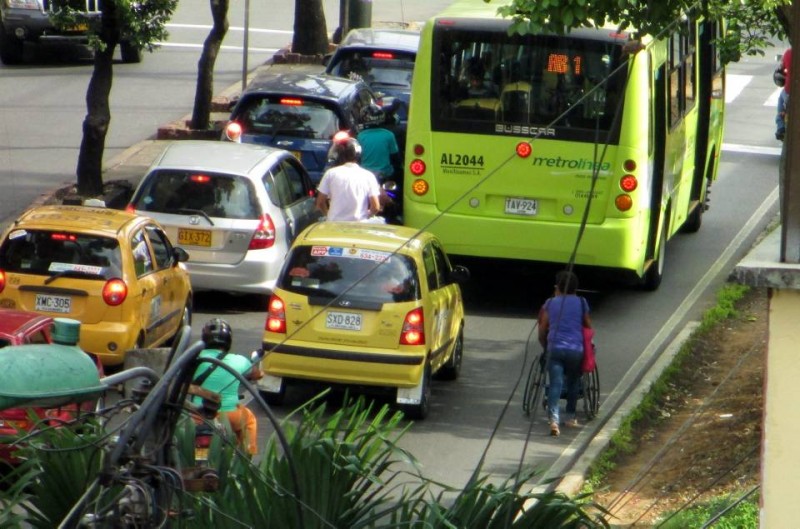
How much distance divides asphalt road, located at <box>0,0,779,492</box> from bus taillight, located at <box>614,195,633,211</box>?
98 cm

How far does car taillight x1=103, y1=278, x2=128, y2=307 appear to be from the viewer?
41.4 feet

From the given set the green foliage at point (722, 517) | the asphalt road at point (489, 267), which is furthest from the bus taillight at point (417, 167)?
the green foliage at point (722, 517)

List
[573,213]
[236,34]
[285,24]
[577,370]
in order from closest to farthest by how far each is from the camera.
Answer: [577,370] < [573,213] < [236,34] < [285,24]

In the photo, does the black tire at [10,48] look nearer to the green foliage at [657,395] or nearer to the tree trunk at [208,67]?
the tree trunk at [208,67]

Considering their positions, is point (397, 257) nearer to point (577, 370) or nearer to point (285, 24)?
point (577, 370)

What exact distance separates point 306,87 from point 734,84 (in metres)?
17.1

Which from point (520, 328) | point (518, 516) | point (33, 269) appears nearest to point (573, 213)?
point (520, 328)

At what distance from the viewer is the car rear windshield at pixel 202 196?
15203 mm

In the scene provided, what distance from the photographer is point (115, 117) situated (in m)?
25.1

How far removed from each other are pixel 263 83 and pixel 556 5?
26.1 feet

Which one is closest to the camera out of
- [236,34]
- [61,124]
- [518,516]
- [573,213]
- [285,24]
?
[518,516]

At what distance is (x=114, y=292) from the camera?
12.7m

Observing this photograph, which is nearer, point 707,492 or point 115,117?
→ point 707,492

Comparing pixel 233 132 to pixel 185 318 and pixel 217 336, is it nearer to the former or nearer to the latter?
pixel 185 318
